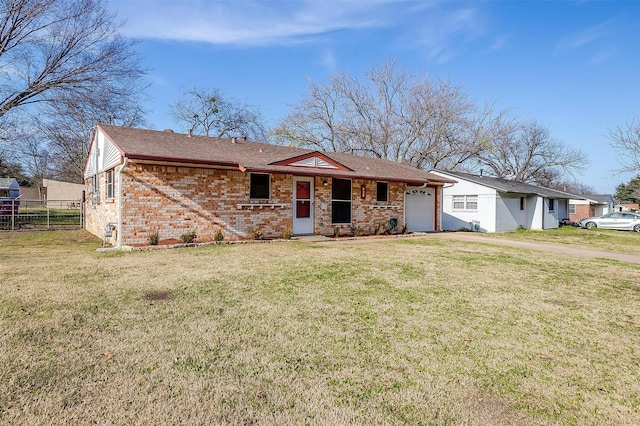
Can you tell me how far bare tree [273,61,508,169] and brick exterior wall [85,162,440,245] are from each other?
1588 centimetres

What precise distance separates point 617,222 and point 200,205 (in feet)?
89.9

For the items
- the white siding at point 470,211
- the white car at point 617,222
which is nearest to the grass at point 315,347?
the white siding at point 470,211

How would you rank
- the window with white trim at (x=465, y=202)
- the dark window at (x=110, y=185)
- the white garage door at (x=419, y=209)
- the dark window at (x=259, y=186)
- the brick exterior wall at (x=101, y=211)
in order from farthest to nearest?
the window with white trim at (x=465, y=202) → the white garage door at (x=419, y=209) → the dark window at (x=259, y=186) → the dark window at (x=110, y=185) → the brick exterior wall at (x=101, y=211)

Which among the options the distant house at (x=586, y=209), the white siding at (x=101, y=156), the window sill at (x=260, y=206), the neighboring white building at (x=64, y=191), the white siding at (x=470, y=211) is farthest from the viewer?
the distant house at (x=586, y=209)

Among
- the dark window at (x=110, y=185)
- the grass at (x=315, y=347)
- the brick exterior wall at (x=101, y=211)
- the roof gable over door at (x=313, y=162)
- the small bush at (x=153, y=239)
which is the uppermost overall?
the roof gable over door at (x=313, y=162)

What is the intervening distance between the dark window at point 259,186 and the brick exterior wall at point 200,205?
0.61ft

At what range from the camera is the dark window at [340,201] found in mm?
13492

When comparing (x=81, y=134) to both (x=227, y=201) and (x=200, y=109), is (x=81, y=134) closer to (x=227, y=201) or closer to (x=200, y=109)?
(x=200, y=109)

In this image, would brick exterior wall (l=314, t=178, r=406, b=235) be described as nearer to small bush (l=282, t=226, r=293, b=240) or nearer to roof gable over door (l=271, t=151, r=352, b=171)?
roof gable over door (l=271, t=151, r=352, b=171)

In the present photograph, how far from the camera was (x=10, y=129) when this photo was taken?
62.6 feet

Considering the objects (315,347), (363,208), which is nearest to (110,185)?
(363,208)

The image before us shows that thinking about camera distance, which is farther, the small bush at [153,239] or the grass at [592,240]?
the grass at [592,240]

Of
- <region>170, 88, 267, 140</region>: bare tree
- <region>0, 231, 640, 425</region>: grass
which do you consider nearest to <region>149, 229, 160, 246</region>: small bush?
<region>0, 231, 640, 425</region>: grass

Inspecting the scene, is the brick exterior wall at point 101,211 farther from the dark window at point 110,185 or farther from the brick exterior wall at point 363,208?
the brick exterior wall at point 363,208
